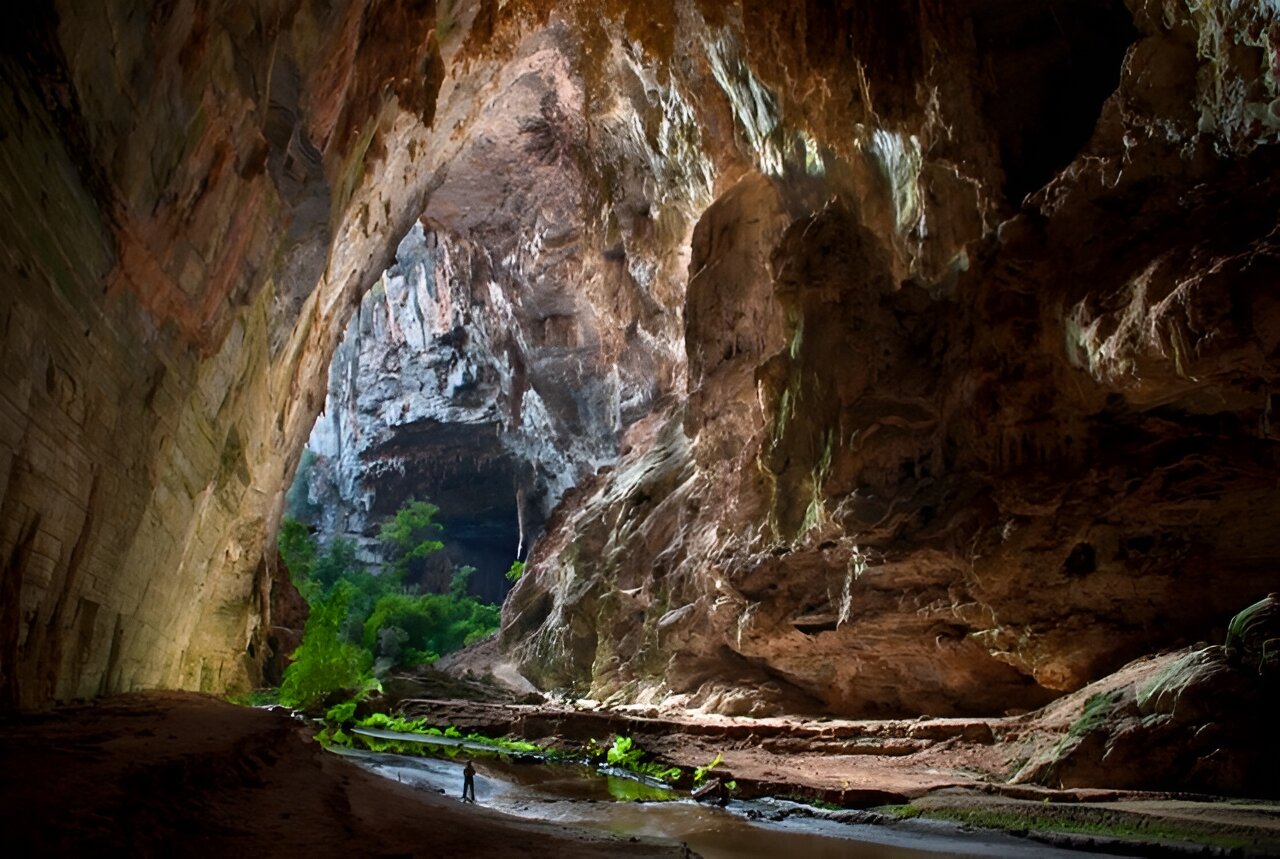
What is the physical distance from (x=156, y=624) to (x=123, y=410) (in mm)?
4016

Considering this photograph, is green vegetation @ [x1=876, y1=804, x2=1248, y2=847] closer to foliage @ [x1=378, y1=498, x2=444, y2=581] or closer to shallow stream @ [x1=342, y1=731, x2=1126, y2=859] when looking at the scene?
shallow stream @ [x1=342, y1=731, x2=1126, y2=859]

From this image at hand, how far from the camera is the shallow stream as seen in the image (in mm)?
6852

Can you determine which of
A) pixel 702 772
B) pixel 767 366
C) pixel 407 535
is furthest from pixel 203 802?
A: pixel 407 535

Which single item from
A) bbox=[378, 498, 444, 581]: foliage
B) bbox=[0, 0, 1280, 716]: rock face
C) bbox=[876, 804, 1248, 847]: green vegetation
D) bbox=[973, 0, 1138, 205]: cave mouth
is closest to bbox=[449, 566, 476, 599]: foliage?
bbox=[378, 498, 444, 581]: foliage

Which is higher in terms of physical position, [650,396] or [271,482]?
[650,396]

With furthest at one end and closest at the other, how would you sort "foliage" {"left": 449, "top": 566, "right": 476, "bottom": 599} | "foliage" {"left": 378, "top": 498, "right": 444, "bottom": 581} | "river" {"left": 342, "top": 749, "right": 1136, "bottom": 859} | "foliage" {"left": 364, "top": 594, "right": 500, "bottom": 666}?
"foliage" {"left": 449, "top": 566, "right": 476, "bottom": 599} → "foliage" {"left": 378, "top": 498, "right": 444, "bottom": 581} → "foliage" {"left": 364, "top": 594, "right": 500, "bottom": 666} → "river" {"left": 342, "top": 749, "right": 1136, "bottom": 859}

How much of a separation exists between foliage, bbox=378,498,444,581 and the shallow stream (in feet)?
101

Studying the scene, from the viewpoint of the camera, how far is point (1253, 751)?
7.52 metres

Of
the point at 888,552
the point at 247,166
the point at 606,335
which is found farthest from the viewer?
the point at 606,335

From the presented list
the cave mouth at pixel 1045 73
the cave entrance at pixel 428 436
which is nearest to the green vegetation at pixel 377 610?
the cave entrance at pixel 428 436

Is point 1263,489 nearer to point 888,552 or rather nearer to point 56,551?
point 888,552

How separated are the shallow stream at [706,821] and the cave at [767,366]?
964 millimetres

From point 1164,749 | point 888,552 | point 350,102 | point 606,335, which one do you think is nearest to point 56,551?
point 350,102

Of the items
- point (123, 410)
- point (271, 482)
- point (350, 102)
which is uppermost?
point (350, 102)
